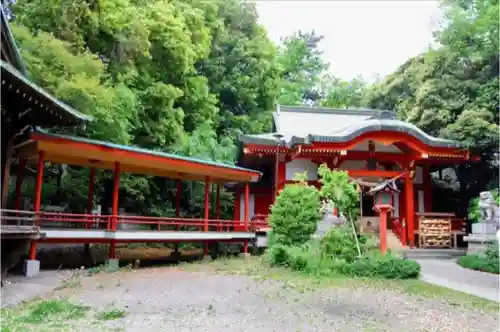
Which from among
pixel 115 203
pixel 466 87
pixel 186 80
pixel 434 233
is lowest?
pixel 434 233

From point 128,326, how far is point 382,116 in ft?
45.2

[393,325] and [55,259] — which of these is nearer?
[393,325]

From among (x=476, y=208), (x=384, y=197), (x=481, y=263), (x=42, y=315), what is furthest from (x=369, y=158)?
(x=42, y=315)

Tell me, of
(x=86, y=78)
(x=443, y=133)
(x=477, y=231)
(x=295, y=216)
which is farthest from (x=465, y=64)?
(x=86, y=78)

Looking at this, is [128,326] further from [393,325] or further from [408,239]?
[408,239]

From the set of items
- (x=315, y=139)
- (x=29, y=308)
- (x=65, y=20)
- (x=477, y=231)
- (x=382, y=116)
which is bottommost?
(x=29, y=308)

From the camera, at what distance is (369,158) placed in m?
17.4

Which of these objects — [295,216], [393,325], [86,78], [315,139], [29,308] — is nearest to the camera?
[393,325]

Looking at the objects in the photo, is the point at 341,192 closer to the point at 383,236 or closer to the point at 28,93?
the point at 383,236

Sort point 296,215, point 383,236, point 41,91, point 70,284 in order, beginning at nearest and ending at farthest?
point 41,91, point 70,284, point 383,236, point 296,215

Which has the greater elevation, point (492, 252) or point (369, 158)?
point (369, 158)

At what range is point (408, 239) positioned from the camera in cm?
1641

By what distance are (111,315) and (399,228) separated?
13270 millimetres

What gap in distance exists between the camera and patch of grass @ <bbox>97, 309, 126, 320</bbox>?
597cm
